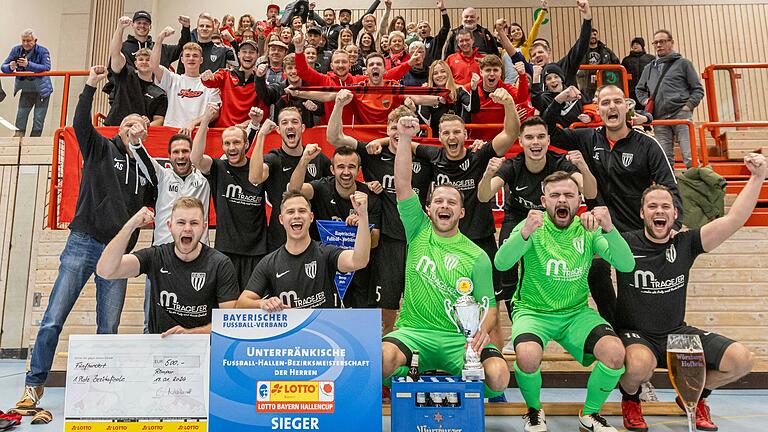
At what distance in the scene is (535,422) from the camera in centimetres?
352

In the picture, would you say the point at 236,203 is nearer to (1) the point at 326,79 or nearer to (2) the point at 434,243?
(2) the point at 434,243

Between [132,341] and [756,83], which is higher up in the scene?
[756,83]

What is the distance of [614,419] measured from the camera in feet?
13.2

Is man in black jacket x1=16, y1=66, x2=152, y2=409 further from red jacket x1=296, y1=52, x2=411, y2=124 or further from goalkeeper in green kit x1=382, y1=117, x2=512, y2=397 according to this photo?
red jacket x1=296, y1=52, x2=411, y2=124

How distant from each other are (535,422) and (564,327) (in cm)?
68

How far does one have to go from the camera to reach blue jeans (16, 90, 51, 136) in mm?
8969

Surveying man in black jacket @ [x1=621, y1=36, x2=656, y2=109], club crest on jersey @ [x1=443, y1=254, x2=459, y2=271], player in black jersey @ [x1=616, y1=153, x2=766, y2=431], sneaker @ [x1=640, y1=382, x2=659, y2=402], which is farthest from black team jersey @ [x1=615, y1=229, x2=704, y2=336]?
man in black jacket @ [x1=621, y1=36, x2=656, y2=109]

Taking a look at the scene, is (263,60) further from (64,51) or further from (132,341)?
(64,51)

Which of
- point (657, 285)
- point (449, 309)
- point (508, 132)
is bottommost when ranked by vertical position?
point (449, 309)

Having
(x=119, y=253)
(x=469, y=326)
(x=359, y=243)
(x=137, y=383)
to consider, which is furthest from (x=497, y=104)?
(x=137, y=383)

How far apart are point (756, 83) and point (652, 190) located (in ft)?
25.6

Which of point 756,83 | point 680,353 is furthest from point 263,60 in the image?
point 756,83

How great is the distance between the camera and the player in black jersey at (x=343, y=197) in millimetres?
4500

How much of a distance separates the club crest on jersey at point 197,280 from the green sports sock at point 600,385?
261 centimetres
